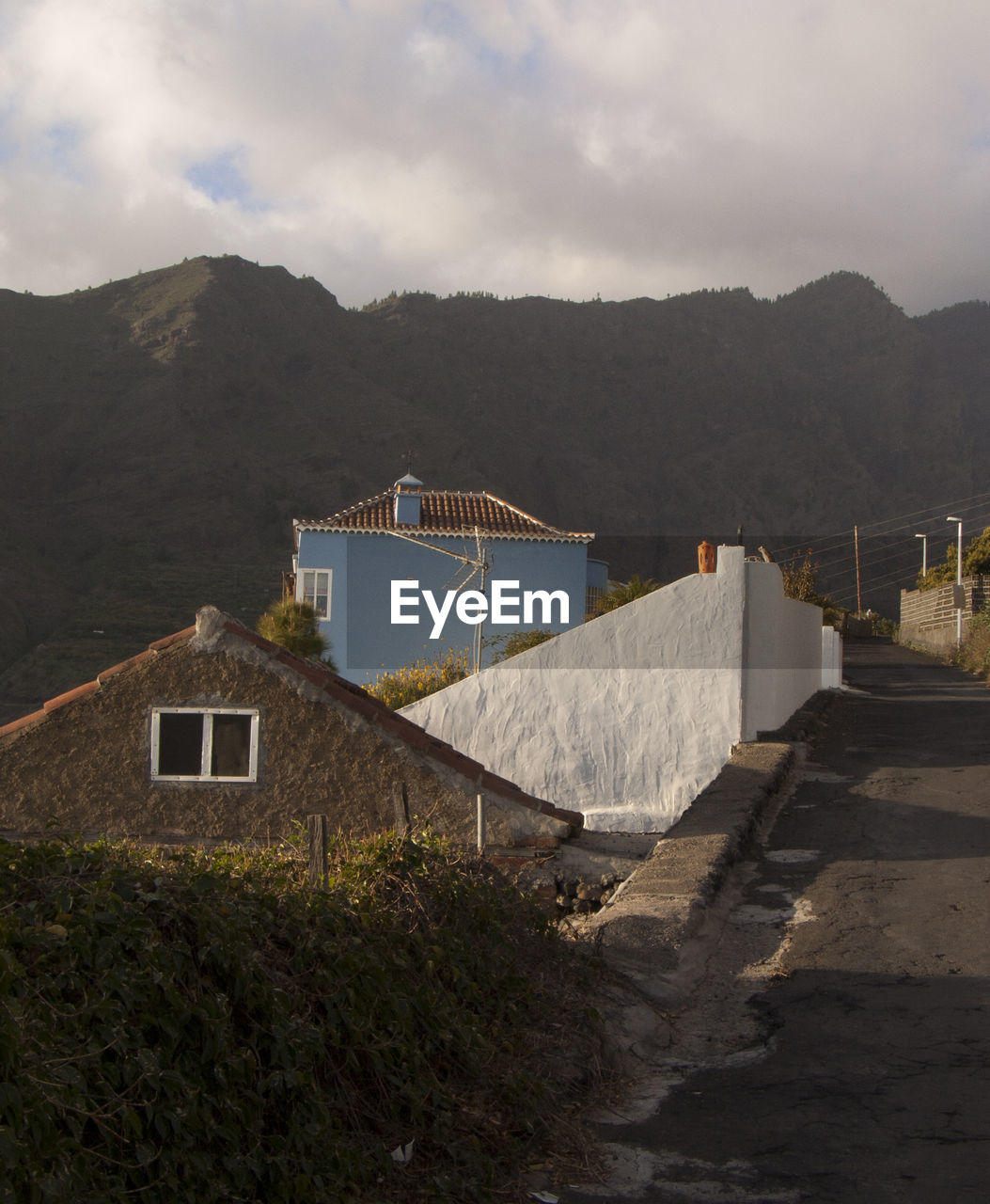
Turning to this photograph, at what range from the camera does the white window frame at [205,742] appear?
917 cm

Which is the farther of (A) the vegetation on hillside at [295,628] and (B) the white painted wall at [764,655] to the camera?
(A) the vegetation on hillside at [295,628]

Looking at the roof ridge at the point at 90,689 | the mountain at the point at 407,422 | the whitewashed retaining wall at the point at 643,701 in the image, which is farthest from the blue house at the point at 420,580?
the mountain at the point at 407,422

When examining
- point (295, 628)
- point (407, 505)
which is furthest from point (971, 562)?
point (295, 628)

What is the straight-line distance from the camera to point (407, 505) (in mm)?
35406

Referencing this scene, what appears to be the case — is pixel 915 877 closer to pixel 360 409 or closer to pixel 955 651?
pixel 955 651

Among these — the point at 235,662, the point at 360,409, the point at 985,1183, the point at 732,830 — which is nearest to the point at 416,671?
the point at 235,662

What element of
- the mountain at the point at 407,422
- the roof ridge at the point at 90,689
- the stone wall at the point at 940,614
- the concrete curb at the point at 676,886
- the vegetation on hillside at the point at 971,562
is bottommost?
the concrete curb at the point at 676,886

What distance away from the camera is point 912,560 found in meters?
107

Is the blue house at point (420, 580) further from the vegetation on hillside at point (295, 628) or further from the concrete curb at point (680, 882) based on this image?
the concrete curb at point (680, 882)

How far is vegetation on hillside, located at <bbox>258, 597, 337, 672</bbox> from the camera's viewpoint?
27.6 metres

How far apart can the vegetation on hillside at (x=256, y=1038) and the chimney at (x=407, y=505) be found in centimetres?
3123

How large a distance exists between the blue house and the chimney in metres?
0.03

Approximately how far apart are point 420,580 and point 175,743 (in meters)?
25.7

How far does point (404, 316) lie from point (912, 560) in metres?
58.2
